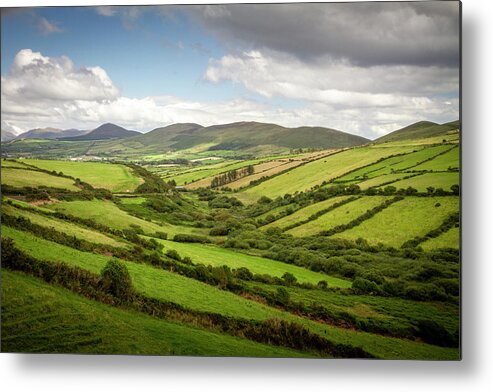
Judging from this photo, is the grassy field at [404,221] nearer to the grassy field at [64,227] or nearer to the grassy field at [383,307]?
the grassy field at [383,307]

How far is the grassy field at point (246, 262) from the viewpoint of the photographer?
7801mm

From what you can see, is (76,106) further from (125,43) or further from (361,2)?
(361,2)

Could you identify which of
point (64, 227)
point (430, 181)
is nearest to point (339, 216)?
point (430, 181)

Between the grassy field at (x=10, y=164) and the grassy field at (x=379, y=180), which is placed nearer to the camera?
the grassy field at (x=10, y=164)

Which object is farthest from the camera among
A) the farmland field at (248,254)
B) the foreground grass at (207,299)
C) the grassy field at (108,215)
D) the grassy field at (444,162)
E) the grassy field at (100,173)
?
the grassy field at (100,173)

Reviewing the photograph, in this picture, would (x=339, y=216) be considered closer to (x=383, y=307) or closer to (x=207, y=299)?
(x=383, y=307)

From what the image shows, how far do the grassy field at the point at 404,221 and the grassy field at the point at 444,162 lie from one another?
577 mm

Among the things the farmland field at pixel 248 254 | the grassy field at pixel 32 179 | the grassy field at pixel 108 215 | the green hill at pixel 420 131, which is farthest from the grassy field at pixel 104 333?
the green hill at pixel 420 131

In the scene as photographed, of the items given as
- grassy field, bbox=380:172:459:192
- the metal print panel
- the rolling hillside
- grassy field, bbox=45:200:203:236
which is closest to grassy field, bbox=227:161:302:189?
the metal print panel

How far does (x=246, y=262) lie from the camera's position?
7879mm

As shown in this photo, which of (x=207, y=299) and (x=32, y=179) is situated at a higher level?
(x=32, y=179)

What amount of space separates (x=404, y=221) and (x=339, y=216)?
1249 mm

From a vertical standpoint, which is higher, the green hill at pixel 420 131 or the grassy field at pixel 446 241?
the green hill at pixel 420 131

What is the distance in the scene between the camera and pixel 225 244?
8188 millimetres
